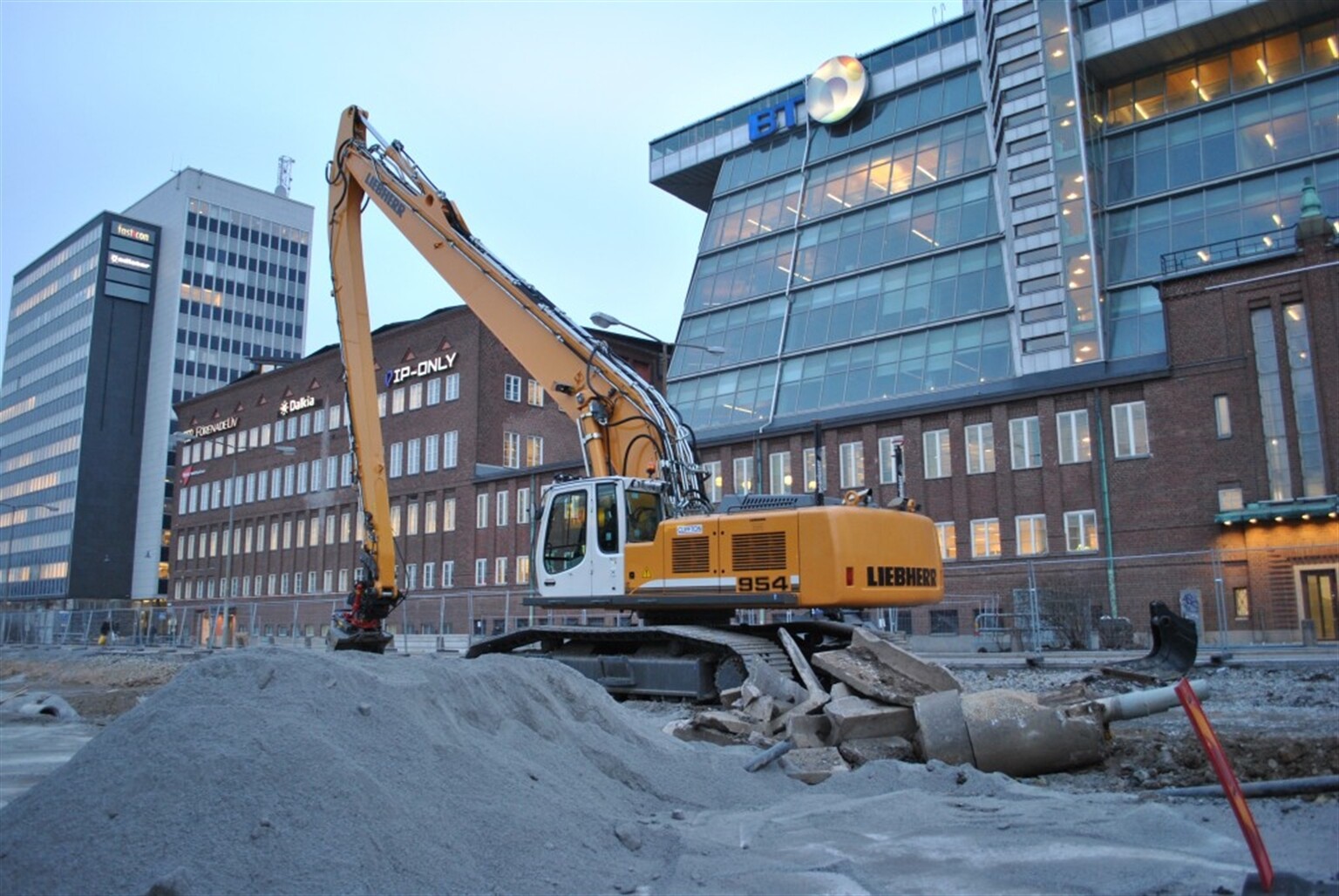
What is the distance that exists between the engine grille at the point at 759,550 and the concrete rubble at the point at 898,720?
1390 mm

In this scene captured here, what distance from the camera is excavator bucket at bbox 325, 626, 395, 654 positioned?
15109mm

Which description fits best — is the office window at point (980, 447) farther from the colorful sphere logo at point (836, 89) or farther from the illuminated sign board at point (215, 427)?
the illuminated sign board at point (215, 427)

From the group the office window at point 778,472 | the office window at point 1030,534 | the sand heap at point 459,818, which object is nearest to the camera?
the sand heap at point 459,818

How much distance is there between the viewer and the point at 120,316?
363 feet

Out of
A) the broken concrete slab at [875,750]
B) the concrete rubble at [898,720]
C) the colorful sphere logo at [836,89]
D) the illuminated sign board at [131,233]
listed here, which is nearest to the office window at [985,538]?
the colorful sphere logo at [836,89]

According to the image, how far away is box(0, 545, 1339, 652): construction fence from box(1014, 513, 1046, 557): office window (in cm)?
56

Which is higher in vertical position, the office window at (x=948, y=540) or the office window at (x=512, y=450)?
the office window at (x=512, y=450)

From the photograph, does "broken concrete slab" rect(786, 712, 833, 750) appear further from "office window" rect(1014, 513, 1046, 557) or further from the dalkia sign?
the dalkia sign

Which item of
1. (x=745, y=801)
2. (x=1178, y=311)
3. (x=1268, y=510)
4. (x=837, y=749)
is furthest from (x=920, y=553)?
(x=1178, y=311)

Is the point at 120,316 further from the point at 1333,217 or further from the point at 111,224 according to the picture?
the point at 1333,217

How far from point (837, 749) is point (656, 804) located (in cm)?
263

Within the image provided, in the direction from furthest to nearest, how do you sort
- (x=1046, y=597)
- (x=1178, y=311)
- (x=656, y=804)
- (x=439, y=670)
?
(x=1178, y=311)
(x=1046, y=597)
(x=439, y=670)
(x=656, y=804)

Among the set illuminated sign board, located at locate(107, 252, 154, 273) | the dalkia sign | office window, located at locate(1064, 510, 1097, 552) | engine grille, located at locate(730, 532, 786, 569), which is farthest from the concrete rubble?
illuminated sign board, located at locate(107, 252, 154, 273)

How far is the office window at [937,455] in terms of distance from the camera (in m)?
36.8
